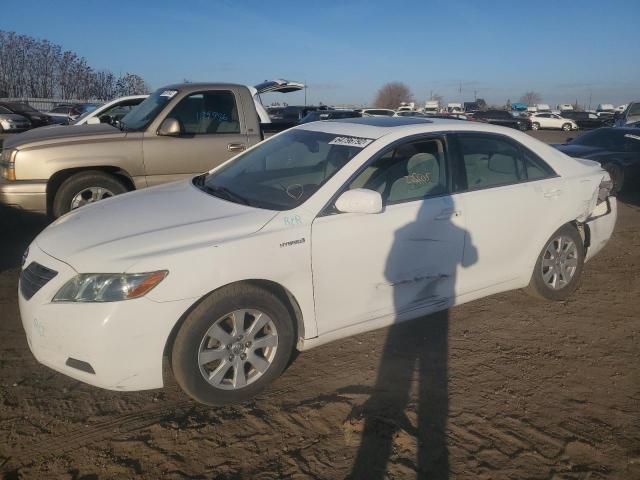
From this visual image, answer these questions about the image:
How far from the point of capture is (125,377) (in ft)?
9.10

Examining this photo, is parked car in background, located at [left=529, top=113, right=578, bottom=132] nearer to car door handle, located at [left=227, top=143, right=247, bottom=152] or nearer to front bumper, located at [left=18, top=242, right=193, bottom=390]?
car door handle, located at [left=227, top=143, right=247, bottom=152]

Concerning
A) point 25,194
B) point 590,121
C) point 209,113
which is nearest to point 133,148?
point 209,113

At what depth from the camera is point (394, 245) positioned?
3.44m

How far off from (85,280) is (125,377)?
0.56m

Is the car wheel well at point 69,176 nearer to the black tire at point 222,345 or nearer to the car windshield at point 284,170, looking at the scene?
the car windshield at point 284,170

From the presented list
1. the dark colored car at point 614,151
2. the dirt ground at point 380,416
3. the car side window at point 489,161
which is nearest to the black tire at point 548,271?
the dirt ground at point 380,416

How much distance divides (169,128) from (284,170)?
258 cm

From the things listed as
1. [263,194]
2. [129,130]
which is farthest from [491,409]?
[129,130]

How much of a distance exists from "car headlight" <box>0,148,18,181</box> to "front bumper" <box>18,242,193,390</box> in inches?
133

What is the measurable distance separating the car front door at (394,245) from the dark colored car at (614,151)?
7.34 meters

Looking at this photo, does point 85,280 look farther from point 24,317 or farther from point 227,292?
point 227,292

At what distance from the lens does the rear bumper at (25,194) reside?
5.54m

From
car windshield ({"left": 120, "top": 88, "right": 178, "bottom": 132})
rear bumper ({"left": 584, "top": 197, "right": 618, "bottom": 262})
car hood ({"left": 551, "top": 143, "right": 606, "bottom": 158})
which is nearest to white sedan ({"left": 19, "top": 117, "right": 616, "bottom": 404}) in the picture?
rear bumper ({"left": 584, "top": 197, "right": 618, "bottom": 262})

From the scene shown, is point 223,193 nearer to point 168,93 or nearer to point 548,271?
point 548,271
